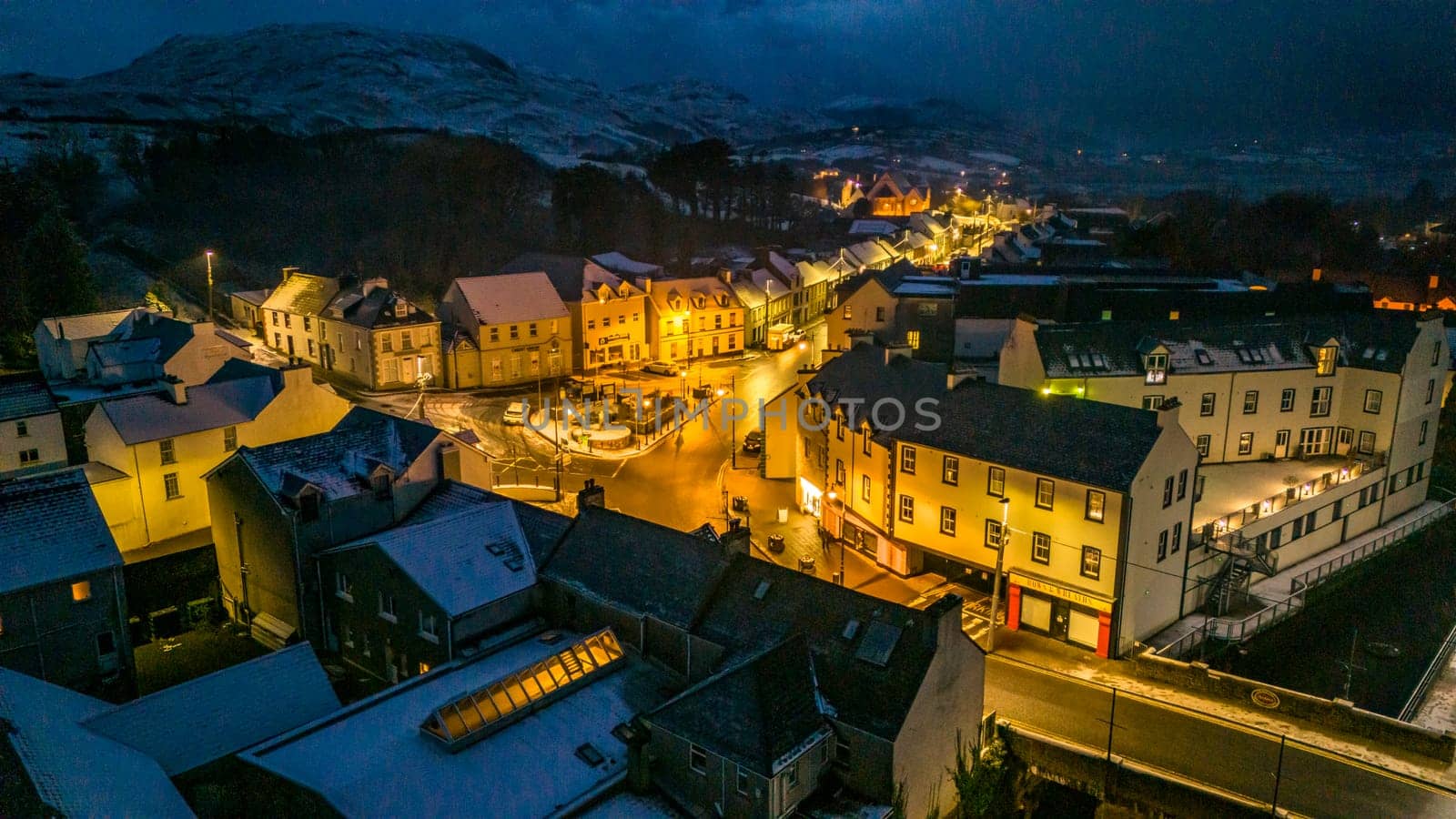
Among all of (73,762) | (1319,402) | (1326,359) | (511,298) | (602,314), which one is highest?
(511,298)

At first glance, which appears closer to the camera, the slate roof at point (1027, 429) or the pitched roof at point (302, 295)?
A: the slate roof at point (1027, 429)

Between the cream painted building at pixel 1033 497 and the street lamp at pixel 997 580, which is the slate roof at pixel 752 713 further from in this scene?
the cream painted building at pixel 1033 497

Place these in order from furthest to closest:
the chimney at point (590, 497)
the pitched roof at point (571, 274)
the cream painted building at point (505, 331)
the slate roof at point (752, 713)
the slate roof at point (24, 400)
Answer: the pitched roof at point (571, 274) → the cream painted building at point (505, 331) → the slate roof at point (24, 400) → the chimney at point (590, 497) → the slate roof at point (752, 713)

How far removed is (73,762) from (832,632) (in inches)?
657

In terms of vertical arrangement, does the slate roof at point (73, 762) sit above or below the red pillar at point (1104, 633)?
above

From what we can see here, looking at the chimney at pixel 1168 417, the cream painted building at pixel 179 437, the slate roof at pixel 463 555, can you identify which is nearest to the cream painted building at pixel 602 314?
the cream painted building at pixel 179 437

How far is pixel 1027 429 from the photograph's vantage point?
34688 millimetres

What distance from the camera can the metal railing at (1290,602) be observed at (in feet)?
115

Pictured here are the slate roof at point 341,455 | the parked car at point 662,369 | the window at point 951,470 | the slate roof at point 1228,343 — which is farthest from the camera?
the parked car at point 662,369

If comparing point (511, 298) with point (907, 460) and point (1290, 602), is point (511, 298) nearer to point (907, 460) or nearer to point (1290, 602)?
point (907, 460)

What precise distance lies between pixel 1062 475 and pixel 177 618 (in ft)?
107

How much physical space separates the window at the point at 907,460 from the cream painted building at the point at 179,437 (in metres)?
27.2

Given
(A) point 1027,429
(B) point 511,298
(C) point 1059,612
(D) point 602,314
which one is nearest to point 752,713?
(C) point 1059,612

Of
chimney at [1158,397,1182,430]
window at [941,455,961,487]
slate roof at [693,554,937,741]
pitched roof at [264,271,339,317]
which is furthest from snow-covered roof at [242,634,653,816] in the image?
pitched roof at [264,271,339,317]
